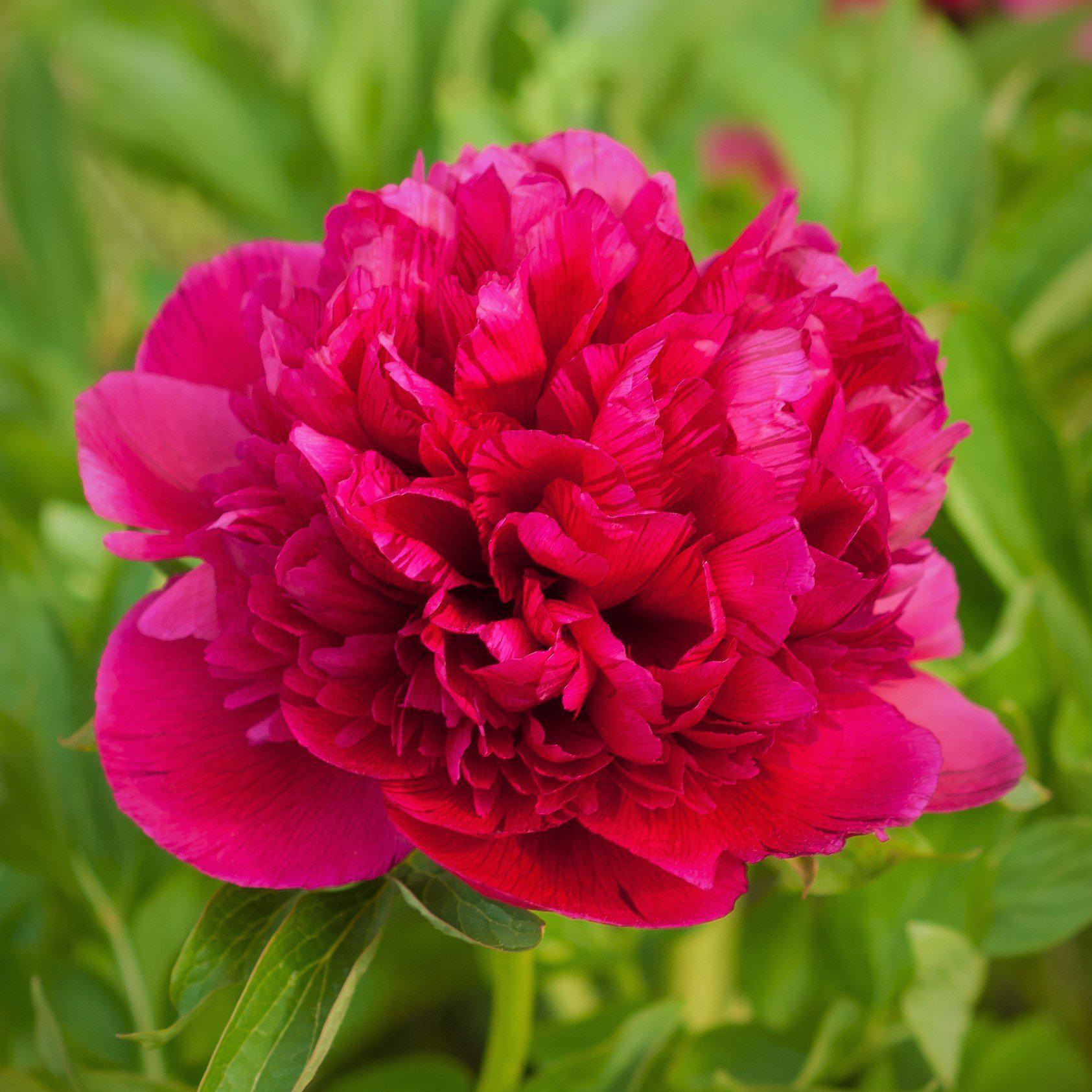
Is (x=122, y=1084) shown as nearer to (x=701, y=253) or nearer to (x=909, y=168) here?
(x=701, y=253)

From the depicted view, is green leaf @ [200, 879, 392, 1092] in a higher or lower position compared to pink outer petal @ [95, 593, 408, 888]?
lower

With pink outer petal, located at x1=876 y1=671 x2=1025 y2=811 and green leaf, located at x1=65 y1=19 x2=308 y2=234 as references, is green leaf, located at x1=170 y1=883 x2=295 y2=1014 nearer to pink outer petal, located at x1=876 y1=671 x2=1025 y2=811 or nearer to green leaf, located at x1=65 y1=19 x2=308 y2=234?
pink outer petal, located at x1=876 y1=671 x2=1025 y2=811

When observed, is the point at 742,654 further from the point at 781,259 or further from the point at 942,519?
the point at 942,519

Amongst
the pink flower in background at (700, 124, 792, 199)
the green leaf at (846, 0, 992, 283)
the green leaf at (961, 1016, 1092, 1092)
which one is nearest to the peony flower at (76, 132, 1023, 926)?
the green leaf at (961, 1016, 1092, 1092)

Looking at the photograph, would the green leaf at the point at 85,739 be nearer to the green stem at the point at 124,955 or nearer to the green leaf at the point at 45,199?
the green stem at the point at 124,955

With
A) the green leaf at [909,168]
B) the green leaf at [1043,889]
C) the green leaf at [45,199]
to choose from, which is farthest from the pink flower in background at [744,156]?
the green leaf at [1043,889]

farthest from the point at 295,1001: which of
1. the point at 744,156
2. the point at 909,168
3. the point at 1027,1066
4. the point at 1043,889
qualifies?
the point at 744,156
